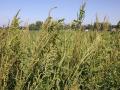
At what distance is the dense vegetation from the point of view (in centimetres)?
260

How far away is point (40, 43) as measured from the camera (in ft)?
8.91

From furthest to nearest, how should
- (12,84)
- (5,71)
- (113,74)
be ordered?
1. (113,74)
2. (12,84)
3. (5,71)

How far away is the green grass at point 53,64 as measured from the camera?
8.50 feet

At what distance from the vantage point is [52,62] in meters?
3.10

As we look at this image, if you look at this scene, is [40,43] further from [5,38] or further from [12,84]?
[12,84]

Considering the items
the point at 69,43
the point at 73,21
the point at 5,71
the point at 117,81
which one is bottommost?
the point at 117,81

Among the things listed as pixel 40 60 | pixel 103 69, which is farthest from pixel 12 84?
pixel 103 69

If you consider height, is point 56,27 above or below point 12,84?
above

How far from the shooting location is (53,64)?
3168mm

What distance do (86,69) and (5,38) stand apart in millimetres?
1257

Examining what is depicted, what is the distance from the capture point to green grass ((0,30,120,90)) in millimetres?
2592

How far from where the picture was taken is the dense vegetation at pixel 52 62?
2602 mm

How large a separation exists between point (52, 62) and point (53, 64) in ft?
0.24

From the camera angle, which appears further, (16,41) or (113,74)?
(113,74)
